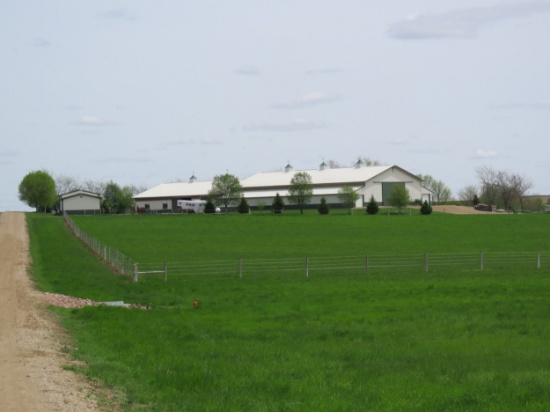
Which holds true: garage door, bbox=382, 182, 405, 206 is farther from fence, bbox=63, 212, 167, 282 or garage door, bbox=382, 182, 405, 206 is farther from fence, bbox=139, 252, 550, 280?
fence, bbox=139, 252, 550, 280

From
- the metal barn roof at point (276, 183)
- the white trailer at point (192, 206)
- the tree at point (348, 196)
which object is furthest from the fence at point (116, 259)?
the metal barn roof at point (276, 183)

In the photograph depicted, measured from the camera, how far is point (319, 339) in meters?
19.8

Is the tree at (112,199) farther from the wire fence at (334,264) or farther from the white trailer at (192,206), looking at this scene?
the wire fence at (334,264)

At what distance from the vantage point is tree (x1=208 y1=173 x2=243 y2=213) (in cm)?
12688

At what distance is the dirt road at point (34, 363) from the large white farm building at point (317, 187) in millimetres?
105286

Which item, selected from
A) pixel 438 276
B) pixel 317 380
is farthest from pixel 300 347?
pixel 438 276

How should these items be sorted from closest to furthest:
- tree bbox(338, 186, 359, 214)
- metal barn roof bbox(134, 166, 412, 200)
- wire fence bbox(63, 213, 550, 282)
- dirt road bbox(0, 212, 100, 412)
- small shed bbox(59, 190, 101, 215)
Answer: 1. dirt road bbox(0, 212, 100, 412)
2. wire fence bbox(63, 213, 550, 282)
3. tree bbox(338, 186, 359, 214)
4. small shed bbox(59, 190, 101, 215)
5. metal barn roof bbox(134, 166, 412, 200)

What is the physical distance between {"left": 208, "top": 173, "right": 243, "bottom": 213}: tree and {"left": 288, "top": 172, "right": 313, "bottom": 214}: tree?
7967mm

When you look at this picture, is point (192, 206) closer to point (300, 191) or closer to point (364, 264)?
point (300, 191)

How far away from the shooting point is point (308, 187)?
12381 centimetres

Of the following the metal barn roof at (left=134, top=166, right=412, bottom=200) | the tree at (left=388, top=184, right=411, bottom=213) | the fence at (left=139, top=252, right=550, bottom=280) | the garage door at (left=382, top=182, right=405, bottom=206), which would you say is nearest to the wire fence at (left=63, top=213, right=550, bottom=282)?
the fence at (left=139, top=252, right=550, bottom=280)

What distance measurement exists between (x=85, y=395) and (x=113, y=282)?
1016 inches

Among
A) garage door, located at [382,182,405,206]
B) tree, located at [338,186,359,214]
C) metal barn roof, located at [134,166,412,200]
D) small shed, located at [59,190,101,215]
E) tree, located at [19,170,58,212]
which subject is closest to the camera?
tree, located at [338,186,359,214]

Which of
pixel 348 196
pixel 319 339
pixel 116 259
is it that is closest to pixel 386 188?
pixel 348 196
